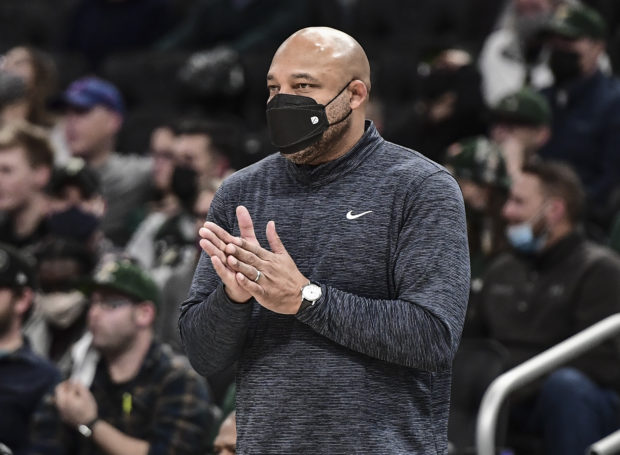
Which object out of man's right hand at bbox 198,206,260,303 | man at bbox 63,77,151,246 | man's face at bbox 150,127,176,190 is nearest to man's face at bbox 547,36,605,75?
man's face at bbox 150,127,176,190

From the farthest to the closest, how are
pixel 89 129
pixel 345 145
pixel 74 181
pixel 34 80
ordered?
1. pixel 34 80
2. pixel 89 129
3. pixel 74 181
4. pixel 345 145

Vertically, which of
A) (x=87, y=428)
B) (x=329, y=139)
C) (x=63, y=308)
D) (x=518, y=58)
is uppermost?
(x=329, y=139)

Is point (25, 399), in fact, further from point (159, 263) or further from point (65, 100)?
point (65, 100)

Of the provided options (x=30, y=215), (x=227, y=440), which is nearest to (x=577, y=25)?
(x=30, y=215)

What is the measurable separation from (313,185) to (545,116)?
3578 millimetres

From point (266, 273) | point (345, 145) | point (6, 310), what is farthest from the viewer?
point (6, 310)

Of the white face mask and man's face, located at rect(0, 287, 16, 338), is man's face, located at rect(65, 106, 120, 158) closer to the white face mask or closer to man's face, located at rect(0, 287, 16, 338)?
the white face mask

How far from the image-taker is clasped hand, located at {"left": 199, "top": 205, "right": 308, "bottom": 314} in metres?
2.18

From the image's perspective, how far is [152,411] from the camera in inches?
163

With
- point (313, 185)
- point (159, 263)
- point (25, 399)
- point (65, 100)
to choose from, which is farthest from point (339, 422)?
point (65, 100)

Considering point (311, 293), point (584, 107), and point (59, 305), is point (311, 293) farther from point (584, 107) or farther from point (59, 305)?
point (584, 107)

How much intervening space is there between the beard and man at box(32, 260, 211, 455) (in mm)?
1834

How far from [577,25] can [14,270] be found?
10.2 feet

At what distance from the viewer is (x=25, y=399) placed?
4.38m
